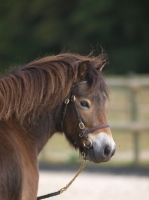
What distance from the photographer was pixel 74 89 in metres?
4.05

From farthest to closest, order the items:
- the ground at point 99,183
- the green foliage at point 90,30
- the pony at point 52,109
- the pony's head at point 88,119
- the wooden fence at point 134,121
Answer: the green foliage at point 90,30
the wooden fence at point 134,121
the ground at point 99,183
the pony's head at point 88,119
the pony at point 52,109

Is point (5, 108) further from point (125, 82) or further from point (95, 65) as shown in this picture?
point (125, 82)

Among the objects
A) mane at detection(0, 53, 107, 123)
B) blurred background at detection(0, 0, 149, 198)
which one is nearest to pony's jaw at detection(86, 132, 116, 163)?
mane at detection(0, 53, 107, 123)

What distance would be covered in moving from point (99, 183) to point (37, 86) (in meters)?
4.73

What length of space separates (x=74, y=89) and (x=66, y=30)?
49.8 ft

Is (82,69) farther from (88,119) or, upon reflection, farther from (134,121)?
(134,121)

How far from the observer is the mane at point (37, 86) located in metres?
3.83

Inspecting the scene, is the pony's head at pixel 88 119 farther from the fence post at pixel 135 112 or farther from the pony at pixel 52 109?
the fence post at pixel 135 112

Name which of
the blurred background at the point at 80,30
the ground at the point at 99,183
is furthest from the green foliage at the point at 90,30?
the ground at the point at 99,183

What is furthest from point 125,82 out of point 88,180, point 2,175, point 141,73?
point 141,73

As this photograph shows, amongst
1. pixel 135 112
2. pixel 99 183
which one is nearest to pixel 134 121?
pixel 135 112

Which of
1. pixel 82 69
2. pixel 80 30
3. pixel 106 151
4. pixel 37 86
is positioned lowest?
pixel 106 151

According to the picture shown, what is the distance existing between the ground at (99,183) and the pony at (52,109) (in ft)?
10.8

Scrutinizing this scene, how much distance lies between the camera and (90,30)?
1848 centimetres
